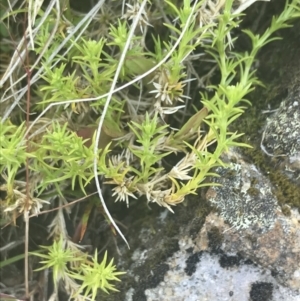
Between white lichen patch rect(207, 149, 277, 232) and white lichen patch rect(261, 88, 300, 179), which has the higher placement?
white lichen patch rect(261, 88, 300, 179)

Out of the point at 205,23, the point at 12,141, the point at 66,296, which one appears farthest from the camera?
the point at 66,296

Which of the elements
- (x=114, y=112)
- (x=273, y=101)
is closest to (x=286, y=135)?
(x=273, y=101)

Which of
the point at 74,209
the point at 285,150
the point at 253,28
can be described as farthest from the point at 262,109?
the point at 74,209

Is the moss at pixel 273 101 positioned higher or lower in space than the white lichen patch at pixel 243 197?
higher

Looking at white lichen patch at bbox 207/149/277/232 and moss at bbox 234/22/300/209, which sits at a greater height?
moss at bbox 234/22/300/209

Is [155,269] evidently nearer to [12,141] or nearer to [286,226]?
[286,226]
